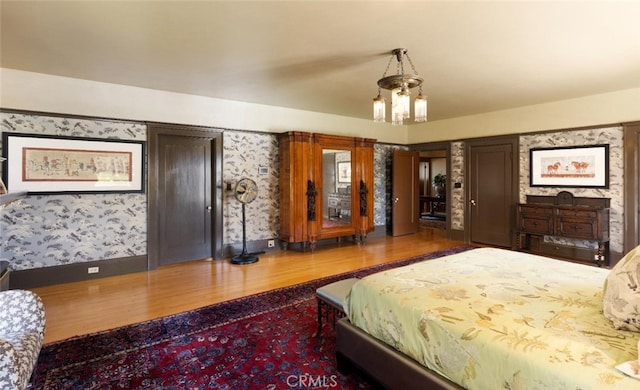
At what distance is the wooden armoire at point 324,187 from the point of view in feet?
17.9

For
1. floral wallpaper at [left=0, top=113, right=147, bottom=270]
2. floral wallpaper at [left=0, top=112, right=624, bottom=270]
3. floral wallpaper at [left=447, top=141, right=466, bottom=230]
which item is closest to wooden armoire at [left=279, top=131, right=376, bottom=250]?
floral wallpaper at [left=0, top=112, right=624, bottom=270]

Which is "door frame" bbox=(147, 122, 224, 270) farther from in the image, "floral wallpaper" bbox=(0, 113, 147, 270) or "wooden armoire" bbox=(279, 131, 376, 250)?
"wooden armoire" bbox=(279, 131, 376, 250)

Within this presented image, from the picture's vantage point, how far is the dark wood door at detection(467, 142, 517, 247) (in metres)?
5.92

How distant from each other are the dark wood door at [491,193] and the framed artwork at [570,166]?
39cm

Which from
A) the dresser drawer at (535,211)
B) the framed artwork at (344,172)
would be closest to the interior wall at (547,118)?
the dresser drawer at (535,211)

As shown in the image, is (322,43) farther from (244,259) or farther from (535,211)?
(535,211)

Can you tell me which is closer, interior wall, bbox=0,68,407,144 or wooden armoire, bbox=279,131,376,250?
interior wall, bbox=0,68,407,144

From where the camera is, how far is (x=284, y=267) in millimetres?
4641

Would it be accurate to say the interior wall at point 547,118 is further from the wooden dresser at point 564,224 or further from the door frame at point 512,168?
the wooden dresser at point 564,224

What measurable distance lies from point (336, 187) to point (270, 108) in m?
1.83

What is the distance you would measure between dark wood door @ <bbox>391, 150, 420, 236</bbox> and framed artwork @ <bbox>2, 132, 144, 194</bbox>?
16.2 ft

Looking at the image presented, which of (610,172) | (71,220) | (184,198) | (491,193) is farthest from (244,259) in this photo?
(610,172)

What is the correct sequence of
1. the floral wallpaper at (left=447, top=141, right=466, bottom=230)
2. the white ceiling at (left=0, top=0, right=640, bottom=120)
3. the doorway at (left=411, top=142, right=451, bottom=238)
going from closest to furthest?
the white ceiling at (left=0, top=0, right=640, bottom=120), the floral wallpaper at (left=447, top=141, right=466, bottom=230), the doorway at (left=411, top=142, right=451, bottom=238)

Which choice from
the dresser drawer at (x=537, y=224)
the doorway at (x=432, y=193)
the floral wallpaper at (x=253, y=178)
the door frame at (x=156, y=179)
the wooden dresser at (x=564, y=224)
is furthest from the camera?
the doorway at (x=432, y=193)
